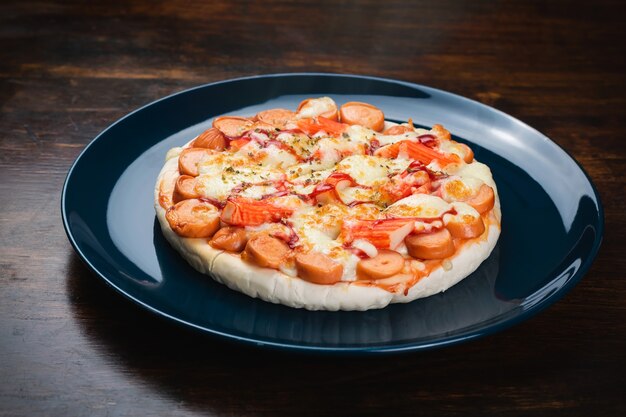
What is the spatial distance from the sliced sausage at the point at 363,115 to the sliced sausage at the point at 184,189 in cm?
80

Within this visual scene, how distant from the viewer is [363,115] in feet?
11.3

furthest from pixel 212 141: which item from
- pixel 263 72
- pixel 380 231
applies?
pixel 263 72

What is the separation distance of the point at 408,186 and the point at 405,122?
79cm

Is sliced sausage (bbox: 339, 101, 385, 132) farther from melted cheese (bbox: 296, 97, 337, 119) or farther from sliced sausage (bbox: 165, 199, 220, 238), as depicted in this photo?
sliced sausage (bbox: 165, 199, 220, 238)

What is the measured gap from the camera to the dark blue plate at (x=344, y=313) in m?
2.51

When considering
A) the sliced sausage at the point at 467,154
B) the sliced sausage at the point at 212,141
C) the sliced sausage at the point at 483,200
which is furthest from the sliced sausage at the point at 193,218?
the sliced sausage at the point at 467,154

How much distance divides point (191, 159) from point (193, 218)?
41 centimetres

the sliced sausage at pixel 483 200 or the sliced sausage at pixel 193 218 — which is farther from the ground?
the sliced sausage at pixel 483 200

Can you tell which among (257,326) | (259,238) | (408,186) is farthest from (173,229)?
(408,186)

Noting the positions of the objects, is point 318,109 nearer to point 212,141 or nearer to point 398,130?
point 398,130

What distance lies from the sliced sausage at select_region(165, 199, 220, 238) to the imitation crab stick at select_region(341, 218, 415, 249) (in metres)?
0.45

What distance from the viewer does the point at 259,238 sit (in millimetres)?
2684

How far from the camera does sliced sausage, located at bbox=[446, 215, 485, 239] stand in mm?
2777

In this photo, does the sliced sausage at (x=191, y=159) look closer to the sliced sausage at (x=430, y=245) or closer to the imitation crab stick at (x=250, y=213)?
the imitation crab stick at (x=250, y=213)
